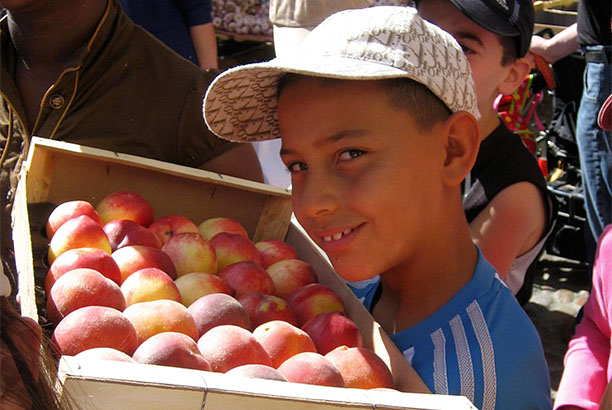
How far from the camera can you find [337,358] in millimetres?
1229

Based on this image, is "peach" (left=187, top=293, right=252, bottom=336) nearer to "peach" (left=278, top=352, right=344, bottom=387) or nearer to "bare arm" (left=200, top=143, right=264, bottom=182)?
"peach" (left=278, top=352, right=344, bottom=387)

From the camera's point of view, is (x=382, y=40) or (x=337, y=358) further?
(x=382, y=40)

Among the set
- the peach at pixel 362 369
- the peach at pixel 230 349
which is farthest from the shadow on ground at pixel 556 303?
the peach at pixel 230 349

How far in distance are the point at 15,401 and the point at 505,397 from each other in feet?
2.79

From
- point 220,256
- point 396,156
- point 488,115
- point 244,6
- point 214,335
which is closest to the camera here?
point 214,335

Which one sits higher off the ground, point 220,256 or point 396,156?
point 396,156

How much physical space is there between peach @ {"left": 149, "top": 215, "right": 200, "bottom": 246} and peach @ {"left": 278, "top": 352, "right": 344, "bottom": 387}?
680 mm

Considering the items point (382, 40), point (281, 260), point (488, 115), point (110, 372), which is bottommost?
point (281, 260)

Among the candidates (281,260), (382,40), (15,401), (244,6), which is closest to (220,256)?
(281,260)

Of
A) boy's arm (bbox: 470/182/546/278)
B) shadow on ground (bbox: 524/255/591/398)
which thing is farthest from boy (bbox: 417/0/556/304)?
shadow on ground (bbox: 524/255/591/398)

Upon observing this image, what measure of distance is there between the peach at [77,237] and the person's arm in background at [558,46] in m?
3.20

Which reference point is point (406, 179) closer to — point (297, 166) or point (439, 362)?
point (297, 166)

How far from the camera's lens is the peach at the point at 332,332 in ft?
4.29

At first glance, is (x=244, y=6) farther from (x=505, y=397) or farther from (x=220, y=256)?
(x=505, y=397)
